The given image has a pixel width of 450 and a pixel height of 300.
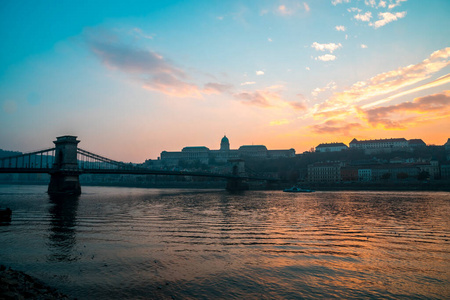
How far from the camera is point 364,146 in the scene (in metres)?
146

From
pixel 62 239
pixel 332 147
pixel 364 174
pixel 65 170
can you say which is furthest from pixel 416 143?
pixel 62 239

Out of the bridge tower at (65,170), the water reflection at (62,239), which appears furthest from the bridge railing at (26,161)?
the water reflection at (62,239)

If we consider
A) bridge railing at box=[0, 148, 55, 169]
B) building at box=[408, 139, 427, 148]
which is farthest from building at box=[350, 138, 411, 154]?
bridge railing at box=[0, 148, 55, 169]

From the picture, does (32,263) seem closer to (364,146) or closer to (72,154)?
(72,154)

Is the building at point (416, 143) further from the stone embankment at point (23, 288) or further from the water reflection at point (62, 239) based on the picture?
the stone embankment at point (23, 288)

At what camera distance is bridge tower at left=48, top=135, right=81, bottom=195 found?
51688mm

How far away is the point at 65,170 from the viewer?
168 feet

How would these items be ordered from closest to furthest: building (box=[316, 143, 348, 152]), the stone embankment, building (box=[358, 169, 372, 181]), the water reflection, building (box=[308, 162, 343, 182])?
the stone embankment
the water reflection
building (box=[358, 169, 372, 181])
building (box=[308, 162, 343, 182])
building (box=[316, 143, 348, 152])

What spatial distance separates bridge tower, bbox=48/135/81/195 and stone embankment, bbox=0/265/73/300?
47.1 meters

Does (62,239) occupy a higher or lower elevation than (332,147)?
lower

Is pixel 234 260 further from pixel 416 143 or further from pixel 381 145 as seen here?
pixel 416 143

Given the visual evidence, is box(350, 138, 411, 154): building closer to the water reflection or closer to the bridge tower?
the bridge tower

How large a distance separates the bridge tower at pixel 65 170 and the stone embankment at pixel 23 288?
155 feet

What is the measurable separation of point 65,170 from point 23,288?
48.6 metres
